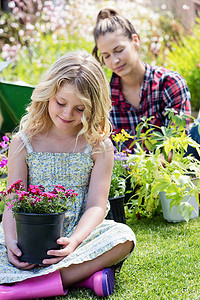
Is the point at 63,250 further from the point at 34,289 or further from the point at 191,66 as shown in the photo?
the point at 191,66

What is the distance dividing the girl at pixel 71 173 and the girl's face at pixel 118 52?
3.77ft

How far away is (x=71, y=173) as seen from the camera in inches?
89.1

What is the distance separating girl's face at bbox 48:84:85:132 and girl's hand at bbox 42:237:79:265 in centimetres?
55

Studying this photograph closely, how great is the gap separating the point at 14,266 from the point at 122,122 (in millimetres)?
1850

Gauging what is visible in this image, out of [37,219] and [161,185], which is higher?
[37,219]

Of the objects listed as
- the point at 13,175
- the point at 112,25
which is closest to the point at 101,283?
the point at 13,175

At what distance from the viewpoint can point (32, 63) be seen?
6840 millimetres

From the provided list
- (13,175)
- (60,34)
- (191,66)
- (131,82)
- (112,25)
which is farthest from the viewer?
(60,34)

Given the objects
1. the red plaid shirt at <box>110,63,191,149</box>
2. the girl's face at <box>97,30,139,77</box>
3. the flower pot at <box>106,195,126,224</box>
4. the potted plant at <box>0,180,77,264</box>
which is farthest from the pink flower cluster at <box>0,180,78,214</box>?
the girl's face at <box>97,30,139,77</box>

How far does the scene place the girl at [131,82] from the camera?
3.40 meters

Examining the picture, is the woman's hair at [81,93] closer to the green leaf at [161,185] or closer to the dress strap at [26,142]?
the dress strap at [26,142]

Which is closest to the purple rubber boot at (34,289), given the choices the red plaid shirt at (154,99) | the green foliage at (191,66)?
the red plaid shirt at (154,99)

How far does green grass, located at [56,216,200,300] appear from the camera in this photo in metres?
1.96

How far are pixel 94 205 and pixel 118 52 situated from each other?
5.26ft
